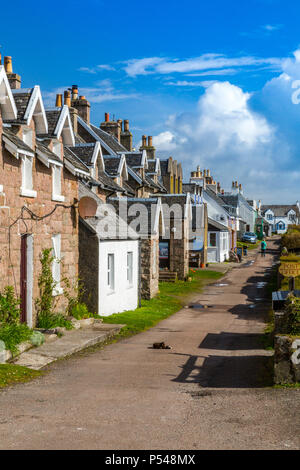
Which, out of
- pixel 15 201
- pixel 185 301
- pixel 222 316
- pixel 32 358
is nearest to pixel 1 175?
pixel 15 201

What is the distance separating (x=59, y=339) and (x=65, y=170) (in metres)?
6.27

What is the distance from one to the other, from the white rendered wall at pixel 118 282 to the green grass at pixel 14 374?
8403mm

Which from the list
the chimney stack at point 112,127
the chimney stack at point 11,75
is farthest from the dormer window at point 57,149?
the chimney stack at point 112,127

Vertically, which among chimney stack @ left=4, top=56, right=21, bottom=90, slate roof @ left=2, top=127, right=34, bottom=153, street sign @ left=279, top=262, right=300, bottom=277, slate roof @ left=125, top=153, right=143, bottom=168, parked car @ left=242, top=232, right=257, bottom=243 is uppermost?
chimney stack @ left=4, top=56, right=21, bottom=90

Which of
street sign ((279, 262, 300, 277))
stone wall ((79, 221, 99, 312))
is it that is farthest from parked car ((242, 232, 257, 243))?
street sign ((279, 262, 300, 277))

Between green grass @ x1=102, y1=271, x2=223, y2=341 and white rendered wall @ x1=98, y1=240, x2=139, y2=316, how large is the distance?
421 mm

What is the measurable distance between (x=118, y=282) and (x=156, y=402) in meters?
13.6

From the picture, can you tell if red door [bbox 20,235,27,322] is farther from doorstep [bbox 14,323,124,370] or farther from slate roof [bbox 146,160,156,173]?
slate roof [bbox 146,160,156,173]

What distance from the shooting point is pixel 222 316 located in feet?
80.8

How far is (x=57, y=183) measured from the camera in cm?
1859

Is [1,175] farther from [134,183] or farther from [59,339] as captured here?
[134,183]

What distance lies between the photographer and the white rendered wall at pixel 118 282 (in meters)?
20.7

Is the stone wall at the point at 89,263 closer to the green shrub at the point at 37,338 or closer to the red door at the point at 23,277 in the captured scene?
the red door at the point at 23,277

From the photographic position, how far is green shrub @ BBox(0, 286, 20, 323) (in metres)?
14.1
